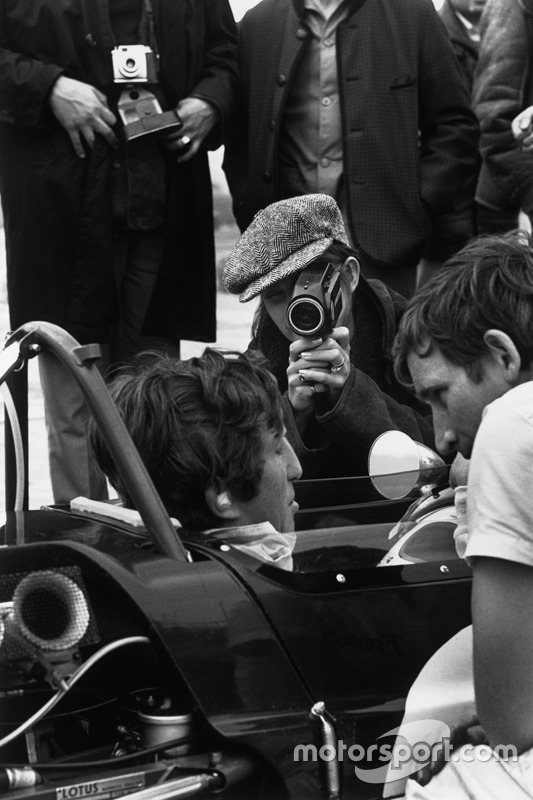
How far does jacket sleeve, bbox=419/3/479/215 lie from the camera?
376 cm

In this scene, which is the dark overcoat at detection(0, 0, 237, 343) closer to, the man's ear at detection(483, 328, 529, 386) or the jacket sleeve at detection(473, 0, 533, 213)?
the jacket sleeve at detection(473, 0, 533, 213)

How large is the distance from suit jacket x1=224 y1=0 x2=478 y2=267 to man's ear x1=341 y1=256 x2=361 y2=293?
53cm

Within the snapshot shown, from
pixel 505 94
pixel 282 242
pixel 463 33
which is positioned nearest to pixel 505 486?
pixel 282 242

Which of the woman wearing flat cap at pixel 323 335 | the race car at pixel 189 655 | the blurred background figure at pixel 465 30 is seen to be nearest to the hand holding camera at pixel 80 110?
the woman wearing flat cap at pixel 323 335

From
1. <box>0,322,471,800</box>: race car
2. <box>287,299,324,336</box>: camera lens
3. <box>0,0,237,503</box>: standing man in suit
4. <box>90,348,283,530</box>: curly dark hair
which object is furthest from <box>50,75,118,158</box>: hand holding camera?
<box>0,322,471,800</box>: race car

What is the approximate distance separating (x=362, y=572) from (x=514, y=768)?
37 cm

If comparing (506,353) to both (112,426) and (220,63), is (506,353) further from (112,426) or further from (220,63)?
(220,63)

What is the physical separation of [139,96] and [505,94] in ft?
3.92

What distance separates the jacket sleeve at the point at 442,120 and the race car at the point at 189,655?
Answer: 2.09 metres

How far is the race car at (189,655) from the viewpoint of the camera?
1641 millimetres

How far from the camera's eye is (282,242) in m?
3.04

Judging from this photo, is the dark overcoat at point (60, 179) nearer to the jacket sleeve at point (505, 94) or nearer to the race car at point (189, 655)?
the jacket sleeve at point (505, 94)

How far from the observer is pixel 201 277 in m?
3.78

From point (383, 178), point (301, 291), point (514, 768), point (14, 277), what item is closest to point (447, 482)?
point (301, 291)
